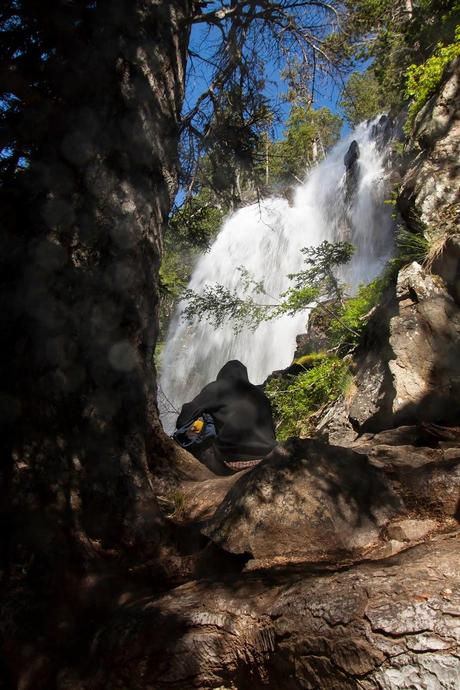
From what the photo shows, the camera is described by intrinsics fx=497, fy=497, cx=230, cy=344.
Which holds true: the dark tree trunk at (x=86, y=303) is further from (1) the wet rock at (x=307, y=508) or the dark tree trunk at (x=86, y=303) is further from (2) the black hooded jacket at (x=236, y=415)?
(2) the black hooded jacket at (x=236, y=415)

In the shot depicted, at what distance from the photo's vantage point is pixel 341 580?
182 cm

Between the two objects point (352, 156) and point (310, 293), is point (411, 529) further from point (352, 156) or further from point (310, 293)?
point (352, 156)

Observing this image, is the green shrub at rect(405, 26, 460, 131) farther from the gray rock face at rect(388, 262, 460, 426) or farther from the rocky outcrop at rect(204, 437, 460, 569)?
the rocky outcrop at rect(204, 437, 460, 569)

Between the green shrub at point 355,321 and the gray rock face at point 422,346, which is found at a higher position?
the green shrub at point 355,321

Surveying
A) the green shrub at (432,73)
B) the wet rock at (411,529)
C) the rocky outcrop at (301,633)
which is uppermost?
the green shrub at (432,73)

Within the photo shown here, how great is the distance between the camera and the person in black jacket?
613 cm

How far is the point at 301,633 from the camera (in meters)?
1.67

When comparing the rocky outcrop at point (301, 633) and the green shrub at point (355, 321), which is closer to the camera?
the rocky outcrop at point (301, 633)

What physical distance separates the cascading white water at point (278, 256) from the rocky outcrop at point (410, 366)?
10.6 metres

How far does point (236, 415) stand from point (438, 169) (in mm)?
4779

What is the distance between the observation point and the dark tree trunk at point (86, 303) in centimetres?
235

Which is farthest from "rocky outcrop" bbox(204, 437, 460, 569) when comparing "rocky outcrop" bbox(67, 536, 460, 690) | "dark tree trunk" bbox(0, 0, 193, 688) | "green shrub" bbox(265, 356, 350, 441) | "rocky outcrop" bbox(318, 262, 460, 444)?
"green shrub" bbox(265, 356, 350, 441)

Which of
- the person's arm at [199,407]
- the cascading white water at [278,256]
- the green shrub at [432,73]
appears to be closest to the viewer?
the person's arm at [199,407]

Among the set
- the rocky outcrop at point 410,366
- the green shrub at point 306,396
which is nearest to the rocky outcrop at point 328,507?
the rocky outcrop at point 410,366
